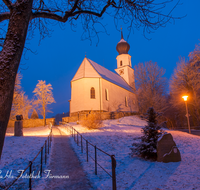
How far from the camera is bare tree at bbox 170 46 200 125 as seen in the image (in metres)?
21.6

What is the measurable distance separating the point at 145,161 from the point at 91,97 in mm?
23025

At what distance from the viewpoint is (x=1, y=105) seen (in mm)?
2389

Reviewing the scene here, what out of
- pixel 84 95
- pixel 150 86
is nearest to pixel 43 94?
pixel 84 95

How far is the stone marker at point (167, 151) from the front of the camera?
6.52 m

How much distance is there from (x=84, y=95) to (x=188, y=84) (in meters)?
17.5

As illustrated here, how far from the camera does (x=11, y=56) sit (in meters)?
2.64

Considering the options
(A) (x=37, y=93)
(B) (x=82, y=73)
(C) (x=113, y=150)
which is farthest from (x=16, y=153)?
(A) (x=37, y=93)

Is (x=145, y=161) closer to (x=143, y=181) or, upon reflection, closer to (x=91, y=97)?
(x=143, y=181)

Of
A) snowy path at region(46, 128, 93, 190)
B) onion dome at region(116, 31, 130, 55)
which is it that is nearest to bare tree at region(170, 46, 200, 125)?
snowy path at region(46, 128, 93, 190)

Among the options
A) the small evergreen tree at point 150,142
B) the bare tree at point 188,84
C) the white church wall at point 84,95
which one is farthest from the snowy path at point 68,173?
the white church wall at point 84,95

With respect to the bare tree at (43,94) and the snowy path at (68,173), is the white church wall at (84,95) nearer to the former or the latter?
the bare tree at (43,94)

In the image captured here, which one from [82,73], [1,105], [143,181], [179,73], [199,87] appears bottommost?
[143,181]

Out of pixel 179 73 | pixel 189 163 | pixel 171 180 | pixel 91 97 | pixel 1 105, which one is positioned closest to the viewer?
pixel 1 105

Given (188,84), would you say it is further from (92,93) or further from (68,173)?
(68,173)
